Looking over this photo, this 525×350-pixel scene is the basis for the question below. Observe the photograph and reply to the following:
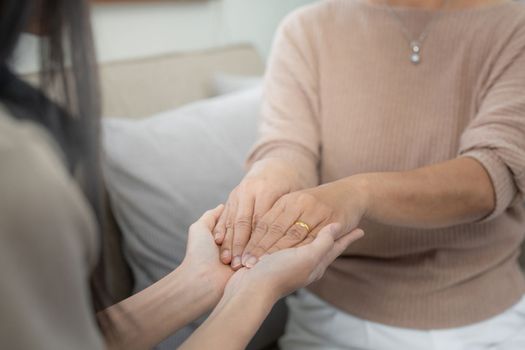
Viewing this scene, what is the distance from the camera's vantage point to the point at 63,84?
0.41 metres

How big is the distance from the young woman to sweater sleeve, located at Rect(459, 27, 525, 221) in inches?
16.0

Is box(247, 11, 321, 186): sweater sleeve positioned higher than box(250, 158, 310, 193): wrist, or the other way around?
box(247, 11, 321, 186): sweater sleeve

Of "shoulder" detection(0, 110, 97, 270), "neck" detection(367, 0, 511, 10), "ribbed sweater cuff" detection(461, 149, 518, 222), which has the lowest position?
"ribbed sweater cuff" detection(461, 149, 518, 222)

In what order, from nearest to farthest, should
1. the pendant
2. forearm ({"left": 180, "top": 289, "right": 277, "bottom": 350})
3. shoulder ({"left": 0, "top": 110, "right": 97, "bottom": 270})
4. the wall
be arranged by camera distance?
shoulder ({"left": 0, "top": 110, "right": 97, "bottom": 270}) → forearm ({"left": 180, "top": 289, "right": 277, "bottom": 350}) → the pendant → the wall

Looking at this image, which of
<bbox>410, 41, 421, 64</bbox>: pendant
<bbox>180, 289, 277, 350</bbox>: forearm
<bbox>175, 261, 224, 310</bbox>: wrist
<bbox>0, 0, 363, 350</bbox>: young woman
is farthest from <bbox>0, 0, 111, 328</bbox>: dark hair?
<bbox>410, 41, 421, 64</bbox>: pendant

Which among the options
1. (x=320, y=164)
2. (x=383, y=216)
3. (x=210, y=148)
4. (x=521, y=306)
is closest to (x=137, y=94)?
(x=210, y=148)

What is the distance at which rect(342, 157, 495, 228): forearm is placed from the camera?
0.75m

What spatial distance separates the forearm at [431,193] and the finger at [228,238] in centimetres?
15

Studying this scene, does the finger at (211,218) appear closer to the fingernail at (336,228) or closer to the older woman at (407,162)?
the older woman at (407,162)

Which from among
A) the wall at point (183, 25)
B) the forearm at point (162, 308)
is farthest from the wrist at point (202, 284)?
the wall at point (183, 25)

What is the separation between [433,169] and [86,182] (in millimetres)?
512

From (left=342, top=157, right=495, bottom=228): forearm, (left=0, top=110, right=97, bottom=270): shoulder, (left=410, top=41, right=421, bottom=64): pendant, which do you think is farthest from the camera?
(left=410, top=41, right=421, bottom=64): pendant

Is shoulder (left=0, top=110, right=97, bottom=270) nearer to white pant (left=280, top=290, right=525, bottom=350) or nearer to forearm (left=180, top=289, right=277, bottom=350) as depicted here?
forearm (left=180, top=289, right=277, bottom=350)

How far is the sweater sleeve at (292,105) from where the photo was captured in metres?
0.87
